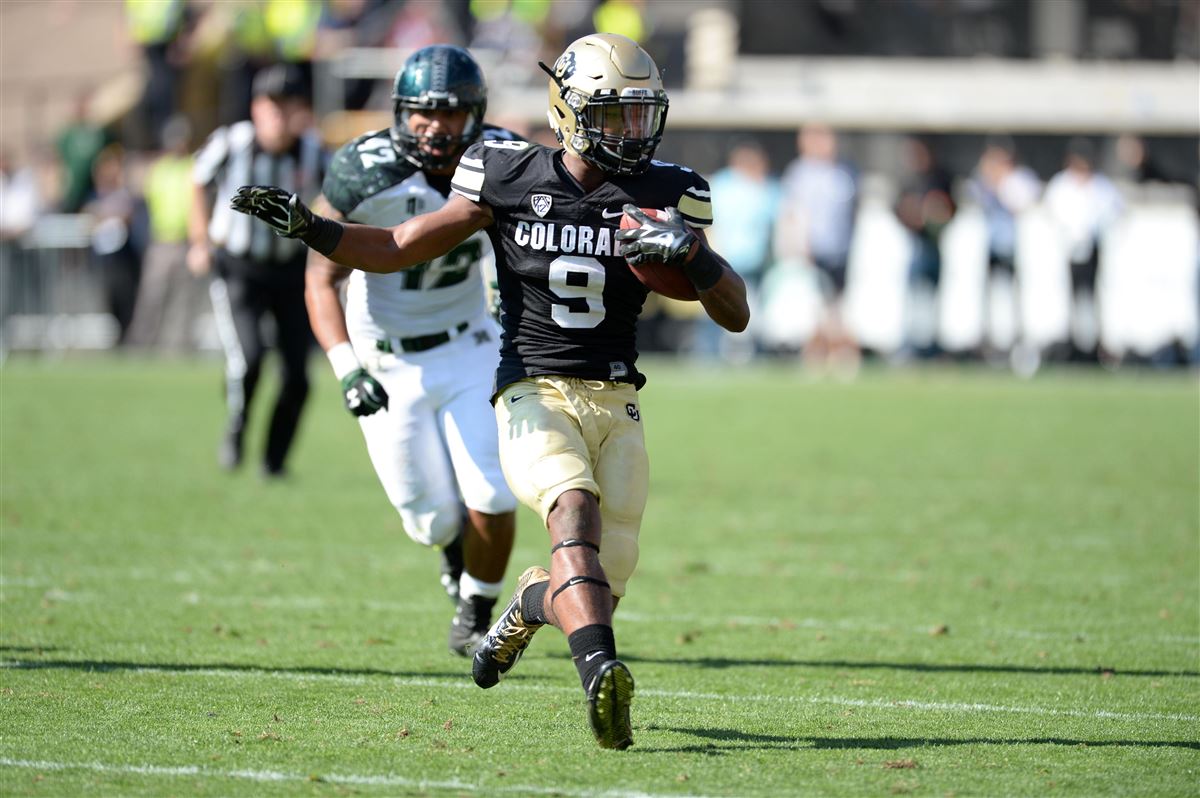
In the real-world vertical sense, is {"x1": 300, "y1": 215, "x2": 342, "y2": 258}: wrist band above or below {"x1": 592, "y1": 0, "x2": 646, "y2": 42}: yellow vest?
above

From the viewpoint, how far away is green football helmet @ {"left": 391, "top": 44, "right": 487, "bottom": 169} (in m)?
5.96

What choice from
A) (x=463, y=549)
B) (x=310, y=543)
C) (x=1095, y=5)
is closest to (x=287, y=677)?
(x=463, y=549)

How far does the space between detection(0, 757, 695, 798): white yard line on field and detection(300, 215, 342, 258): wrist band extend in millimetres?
1553

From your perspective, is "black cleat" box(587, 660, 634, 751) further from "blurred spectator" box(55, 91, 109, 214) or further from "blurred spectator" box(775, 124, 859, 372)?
"blurred spectator" box(55, 91, 109, 214)

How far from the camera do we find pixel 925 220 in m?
17.1

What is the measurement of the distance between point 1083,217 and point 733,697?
1301cm

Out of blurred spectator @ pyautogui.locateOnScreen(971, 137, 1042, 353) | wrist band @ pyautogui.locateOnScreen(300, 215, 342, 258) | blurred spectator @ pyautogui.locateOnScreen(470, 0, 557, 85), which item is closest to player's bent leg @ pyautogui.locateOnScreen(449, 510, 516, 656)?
wrist band @ pyautogui.locateOnScreen(300, 215, 342, 258)

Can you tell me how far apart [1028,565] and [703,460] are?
12.6 ft

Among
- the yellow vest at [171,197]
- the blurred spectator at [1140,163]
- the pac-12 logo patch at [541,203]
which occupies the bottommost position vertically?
the yellow vest at [171,197]

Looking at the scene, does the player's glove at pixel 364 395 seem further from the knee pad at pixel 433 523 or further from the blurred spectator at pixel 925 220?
the blurred spectator at pixel 925 220

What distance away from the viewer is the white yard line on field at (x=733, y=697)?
5023 mm

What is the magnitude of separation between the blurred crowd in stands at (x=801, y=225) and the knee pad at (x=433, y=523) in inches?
444

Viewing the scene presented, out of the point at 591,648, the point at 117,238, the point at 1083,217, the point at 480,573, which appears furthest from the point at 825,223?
the point at 591,648

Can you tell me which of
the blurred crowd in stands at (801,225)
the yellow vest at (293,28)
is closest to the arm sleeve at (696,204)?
the blurred crowd in stands at (801,225)
